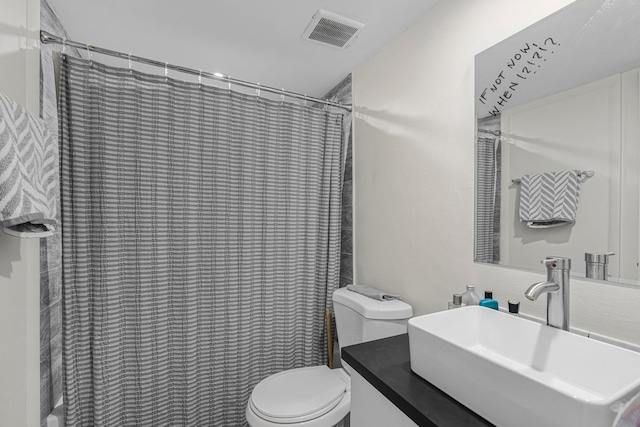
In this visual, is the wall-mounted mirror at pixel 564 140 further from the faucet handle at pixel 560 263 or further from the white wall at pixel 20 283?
the white wall at pixel 20 283

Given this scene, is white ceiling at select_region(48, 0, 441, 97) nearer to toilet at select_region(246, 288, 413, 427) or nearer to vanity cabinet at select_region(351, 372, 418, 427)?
toilet at select_region(246, 288, 413, 427)

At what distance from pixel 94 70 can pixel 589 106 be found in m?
1.95

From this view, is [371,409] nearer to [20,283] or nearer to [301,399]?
[301,399]

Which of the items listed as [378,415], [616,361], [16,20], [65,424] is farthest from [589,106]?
[65,424]

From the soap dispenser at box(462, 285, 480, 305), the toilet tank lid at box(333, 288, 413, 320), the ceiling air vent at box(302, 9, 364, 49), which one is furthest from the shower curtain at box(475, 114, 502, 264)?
the ceiling air vent at box(302, 9, 364, 49)

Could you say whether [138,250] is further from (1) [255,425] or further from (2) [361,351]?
(2) [361,351]

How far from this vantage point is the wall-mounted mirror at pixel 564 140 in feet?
2.80

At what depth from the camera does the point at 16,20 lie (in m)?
1.03

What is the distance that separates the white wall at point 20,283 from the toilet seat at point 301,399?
83 centimetres

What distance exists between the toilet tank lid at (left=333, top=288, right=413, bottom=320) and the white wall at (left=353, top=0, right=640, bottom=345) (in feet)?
0.24

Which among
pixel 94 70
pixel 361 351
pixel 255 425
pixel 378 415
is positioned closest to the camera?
pixel 378 415

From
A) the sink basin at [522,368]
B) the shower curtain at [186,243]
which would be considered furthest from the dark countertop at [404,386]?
the shower curtain at [186,243]

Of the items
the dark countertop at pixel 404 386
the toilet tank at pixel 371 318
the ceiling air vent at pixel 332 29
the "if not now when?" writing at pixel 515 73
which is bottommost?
the toilet tank at pixel 371 318

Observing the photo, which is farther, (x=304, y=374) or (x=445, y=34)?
(x=304, y=374)
